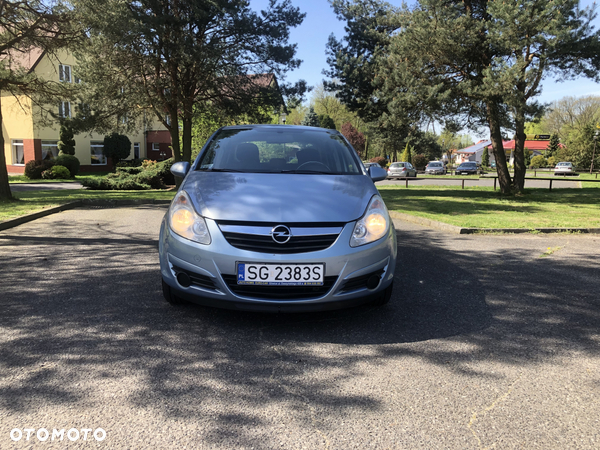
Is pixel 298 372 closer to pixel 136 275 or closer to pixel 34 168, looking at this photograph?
pixel 136 275

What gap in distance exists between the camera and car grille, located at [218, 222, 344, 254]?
3.47 meters

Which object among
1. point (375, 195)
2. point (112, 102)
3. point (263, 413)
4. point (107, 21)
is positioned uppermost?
point (107, 21)

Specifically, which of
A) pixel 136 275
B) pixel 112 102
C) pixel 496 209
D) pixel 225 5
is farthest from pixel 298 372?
pixel 112 102

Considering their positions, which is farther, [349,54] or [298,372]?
[349,54]

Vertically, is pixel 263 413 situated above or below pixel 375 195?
below

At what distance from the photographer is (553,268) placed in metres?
6.03

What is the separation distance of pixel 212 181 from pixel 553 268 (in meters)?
4.45

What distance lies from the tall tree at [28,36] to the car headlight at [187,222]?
11673mm

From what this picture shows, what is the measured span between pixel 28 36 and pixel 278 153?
12.0 m

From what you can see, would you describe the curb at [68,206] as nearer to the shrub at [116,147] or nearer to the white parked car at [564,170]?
the shrub at [116,147]

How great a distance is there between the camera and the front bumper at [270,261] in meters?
3.46

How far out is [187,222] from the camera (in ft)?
12.3

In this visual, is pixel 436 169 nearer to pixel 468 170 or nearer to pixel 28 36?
pixel 468 170

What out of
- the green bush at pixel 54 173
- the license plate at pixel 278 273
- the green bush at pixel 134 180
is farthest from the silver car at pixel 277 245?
the green bush at pixel 54 173
